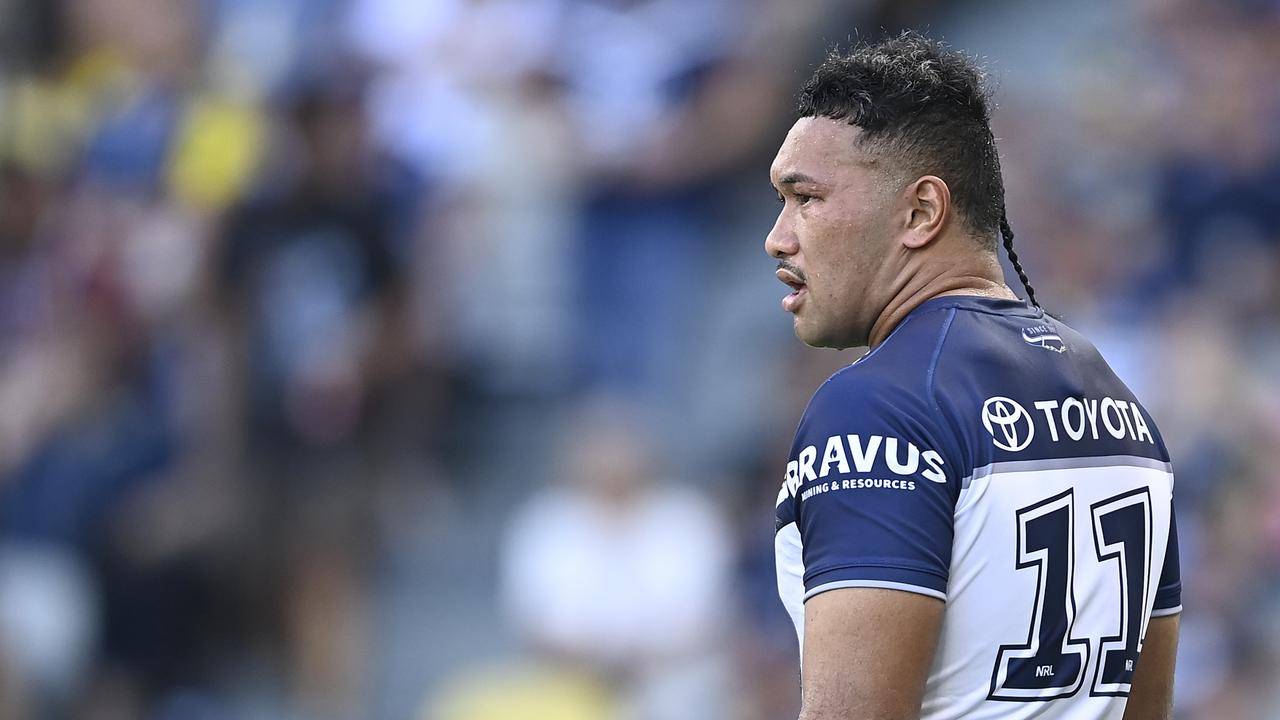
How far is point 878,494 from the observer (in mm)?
2422

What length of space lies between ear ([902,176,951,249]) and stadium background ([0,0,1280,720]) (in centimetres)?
473

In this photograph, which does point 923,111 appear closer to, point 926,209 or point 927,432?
point 926,209

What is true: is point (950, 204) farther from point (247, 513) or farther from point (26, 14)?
point (26, 14)

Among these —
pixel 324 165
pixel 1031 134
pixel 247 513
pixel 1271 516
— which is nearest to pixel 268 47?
pixel 324 165

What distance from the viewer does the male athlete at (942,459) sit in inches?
94.8

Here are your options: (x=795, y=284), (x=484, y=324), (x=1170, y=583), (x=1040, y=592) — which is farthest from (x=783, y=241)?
(x=484, y=324)

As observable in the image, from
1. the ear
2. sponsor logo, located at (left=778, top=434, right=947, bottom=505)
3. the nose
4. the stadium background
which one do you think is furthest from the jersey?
the stadium background

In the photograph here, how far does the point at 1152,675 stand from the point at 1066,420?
1.78ft

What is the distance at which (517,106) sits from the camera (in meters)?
10.3

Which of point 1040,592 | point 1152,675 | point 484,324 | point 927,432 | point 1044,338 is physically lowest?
point 1152,675

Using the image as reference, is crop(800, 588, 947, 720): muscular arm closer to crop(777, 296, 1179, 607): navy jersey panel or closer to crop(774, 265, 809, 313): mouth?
crop(777, 296, 1179, 607): navy jersey panel

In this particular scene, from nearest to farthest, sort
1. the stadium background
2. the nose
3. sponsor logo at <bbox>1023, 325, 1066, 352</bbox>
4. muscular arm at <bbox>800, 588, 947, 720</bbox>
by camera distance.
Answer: muscular arm at <bbox>800, 588, 947, 720</bbox> → sponsor logo at <bbox>1023, 325, 1066, 352</bbox> → the nose → the stadium background

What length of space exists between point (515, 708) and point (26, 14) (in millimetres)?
5976

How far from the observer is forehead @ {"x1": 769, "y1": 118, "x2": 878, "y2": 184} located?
270 cm
